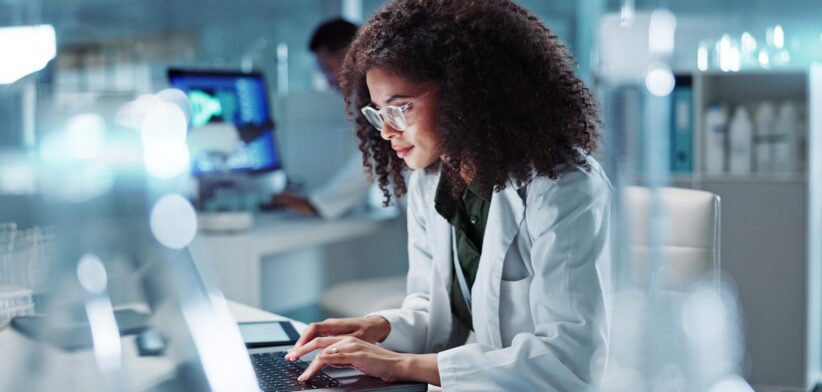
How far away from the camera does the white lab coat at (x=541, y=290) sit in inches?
42.4

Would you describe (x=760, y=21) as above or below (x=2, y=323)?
above

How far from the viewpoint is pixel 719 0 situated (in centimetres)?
405

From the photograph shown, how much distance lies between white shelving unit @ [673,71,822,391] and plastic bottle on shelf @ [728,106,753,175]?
5 centimetres

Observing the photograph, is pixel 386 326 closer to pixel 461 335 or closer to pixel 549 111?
pixel 461 335

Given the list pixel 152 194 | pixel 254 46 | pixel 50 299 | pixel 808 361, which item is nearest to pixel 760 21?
pixel 808 361

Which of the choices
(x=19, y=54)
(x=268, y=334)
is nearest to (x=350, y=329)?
(x=268, y=334)

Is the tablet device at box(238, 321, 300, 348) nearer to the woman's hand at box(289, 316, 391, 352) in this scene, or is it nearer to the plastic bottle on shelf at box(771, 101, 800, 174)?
the woman's hand at box(289, 316, 391, 352)

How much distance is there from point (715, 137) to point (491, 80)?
235 centimetres

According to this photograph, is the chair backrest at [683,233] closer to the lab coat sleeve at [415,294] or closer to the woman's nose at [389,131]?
the lab coat sleeve at [415,294]

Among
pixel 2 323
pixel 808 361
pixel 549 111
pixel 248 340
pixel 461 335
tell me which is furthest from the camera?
pixel 808 361

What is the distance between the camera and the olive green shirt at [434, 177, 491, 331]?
1.33m

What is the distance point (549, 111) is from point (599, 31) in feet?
10.2

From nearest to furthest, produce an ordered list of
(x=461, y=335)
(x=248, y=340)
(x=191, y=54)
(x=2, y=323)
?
1. (x=2, y=323)
2. (x=248, y=340)
3. (x=461, y=335)
4. (x=191, y=54)

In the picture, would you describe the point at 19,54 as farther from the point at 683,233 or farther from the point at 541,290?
the point at 541,290
